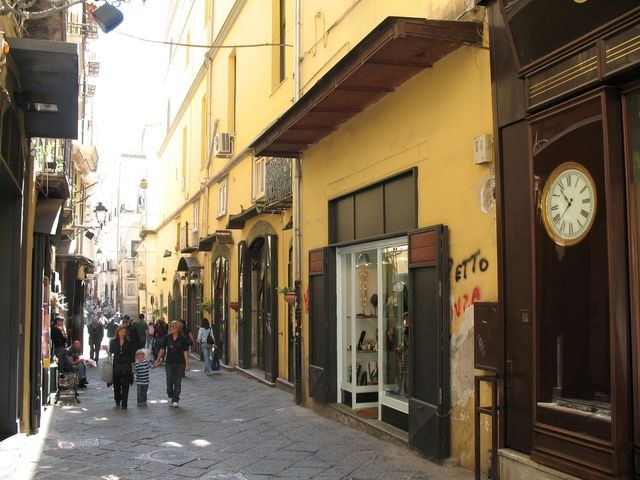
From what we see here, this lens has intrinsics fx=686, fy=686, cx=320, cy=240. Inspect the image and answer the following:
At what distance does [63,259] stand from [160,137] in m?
16.6

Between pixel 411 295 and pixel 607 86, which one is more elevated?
pixel 607 86

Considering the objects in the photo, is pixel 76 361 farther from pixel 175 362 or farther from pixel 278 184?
pixel 278 184

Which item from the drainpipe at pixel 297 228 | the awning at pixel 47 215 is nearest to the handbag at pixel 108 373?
the awning at pixel 47 215

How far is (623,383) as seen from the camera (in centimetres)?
457

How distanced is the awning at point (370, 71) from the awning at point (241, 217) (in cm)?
428

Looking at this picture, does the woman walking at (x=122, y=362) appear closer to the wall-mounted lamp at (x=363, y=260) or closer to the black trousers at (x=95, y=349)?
the wall-mounted lamp at (x=363, y=260)

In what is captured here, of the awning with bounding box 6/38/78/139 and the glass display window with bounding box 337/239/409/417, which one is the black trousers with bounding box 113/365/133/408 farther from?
the awning with bounding box 6/38/78/139

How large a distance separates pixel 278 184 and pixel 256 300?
416 cm

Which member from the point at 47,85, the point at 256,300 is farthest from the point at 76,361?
the point at 47,85

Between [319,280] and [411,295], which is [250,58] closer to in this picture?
[319,280]

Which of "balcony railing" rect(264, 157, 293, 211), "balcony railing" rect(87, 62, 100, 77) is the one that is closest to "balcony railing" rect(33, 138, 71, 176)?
"balcony railing" rect(264, 157, 293, 211)

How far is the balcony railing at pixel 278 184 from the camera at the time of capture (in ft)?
42.0

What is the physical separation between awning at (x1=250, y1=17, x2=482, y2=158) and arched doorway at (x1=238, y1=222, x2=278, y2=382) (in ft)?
14.3

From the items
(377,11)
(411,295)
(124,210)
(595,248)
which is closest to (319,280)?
(411,295)
